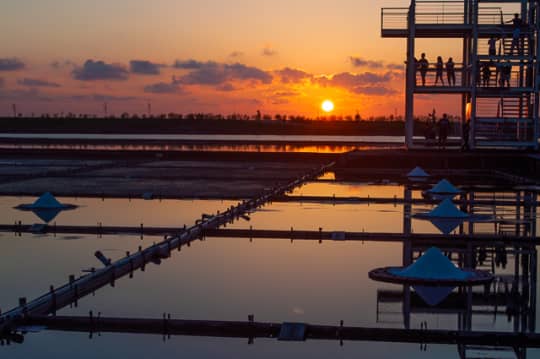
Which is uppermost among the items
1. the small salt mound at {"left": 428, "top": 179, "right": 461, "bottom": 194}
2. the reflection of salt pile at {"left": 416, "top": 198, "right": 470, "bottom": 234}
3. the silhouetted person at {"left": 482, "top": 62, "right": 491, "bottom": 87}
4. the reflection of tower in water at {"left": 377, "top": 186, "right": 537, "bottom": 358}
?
the silhouetted person at {"left": 482, "top": 62, "right": 491, "bottom": 87}

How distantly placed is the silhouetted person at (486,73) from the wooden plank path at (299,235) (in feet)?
67.0

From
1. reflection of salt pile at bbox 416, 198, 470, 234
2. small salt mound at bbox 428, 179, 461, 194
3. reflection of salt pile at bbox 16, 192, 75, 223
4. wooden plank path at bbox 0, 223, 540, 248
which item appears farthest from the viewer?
small salt mound at bbox 428, 179, 461, 194

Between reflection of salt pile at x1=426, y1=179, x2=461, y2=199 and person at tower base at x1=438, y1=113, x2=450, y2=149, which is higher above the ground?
person at tower base at x1=438, y1=113, x2=450, y2=149

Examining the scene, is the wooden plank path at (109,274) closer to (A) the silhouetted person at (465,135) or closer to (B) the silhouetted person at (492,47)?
(A) the silhouetted person at (465,135)

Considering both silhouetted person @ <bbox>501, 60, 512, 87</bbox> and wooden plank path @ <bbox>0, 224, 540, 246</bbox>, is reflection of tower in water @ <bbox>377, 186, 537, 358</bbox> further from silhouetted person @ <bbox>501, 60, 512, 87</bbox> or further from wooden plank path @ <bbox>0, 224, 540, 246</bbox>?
silhouetted person @ <bbox>501, 60, 512, 87</bbox>

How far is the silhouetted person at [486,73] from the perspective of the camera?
37500 millimetres

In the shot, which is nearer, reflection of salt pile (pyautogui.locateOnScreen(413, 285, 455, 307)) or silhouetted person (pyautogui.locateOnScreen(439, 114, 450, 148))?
reflection of salt pile (pyautogui.locateOnScreen(413, 285, 455, 307))

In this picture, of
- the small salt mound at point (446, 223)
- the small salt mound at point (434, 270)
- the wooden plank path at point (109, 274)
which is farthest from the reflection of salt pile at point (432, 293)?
Result: the small salt mound at point (446, 223)

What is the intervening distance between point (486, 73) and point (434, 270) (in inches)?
1014

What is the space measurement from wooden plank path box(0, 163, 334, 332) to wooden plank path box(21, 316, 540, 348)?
428 millimetres

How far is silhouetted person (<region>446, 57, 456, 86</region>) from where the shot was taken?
3784 centimetres

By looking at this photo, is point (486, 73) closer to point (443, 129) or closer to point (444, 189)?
point (443, 129)

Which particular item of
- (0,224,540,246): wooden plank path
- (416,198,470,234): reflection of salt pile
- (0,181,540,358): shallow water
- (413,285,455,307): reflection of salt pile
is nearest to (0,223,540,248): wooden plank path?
(0,224,540,246): wooden plank path

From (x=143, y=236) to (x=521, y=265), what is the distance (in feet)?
Answer: 26.5
